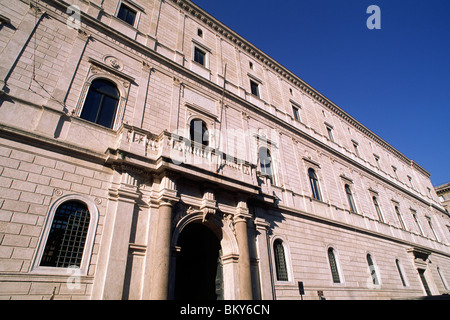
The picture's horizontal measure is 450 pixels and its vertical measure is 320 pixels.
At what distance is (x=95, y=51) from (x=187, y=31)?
22.2 ft

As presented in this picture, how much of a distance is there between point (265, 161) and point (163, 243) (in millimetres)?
8364

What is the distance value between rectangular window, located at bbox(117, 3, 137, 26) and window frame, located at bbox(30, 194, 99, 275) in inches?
377

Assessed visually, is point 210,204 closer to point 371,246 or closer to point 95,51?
point 95,51

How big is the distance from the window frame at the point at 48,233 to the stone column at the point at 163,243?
1806 millimetres

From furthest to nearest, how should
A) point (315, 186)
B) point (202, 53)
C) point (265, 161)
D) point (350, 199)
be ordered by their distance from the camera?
point (350, 199) < point (315, 186) < point (202, 53) < point (265, 161)

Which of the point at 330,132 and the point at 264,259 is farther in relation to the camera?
the point at 330,132

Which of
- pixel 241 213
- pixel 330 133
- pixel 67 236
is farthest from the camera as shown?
pixel 330 133

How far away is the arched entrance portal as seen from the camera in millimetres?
9605

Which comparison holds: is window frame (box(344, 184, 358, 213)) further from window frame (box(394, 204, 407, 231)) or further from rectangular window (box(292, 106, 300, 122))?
window frame (box(394, 204, 407, 231))

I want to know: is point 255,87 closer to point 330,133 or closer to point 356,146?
point 330,133

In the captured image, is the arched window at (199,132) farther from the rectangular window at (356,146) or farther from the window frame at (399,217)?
the window frame at (399,217)

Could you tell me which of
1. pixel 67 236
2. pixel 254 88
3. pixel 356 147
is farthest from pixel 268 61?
pixel 67 236

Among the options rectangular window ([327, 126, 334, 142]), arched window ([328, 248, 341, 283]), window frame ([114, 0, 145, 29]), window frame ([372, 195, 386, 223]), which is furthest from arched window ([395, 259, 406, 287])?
window frame ([114, 0, 145, 29])

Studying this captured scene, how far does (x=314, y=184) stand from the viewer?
1627 centimetres
